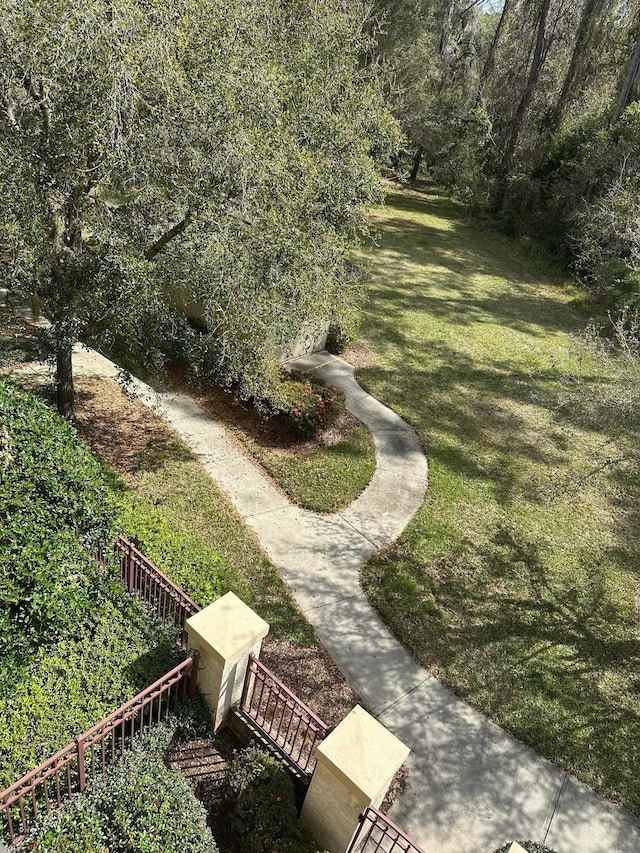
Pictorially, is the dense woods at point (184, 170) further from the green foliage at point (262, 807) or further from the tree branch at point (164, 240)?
the green foliage at point (262, 807)

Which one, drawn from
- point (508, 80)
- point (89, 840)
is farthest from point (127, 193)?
point (508, 80)

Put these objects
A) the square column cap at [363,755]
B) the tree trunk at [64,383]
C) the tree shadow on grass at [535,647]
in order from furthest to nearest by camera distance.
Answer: the tree trunk at [64,383]
the tree shadow on grass at [535,647]
the square column cap at [363,755]

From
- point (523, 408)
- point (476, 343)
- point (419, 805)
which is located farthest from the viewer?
point (476, 343)

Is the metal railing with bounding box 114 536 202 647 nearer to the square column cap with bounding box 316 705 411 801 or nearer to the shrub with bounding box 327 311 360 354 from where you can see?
Answer: the square column cap with bounding box 316 705 411 801

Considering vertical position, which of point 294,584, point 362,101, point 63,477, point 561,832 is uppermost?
point 362,101

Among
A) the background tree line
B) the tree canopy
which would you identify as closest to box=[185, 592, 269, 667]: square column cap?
the tree canopy

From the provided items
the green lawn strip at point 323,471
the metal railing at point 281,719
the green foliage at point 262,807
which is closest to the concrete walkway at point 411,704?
the green lawn strip at point 323,471

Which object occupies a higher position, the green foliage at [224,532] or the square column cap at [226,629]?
the square column cap at [226,629]

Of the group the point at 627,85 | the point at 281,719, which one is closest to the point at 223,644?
the point at 281,719

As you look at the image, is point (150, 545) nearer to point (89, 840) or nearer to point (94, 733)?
point (94, 733)
